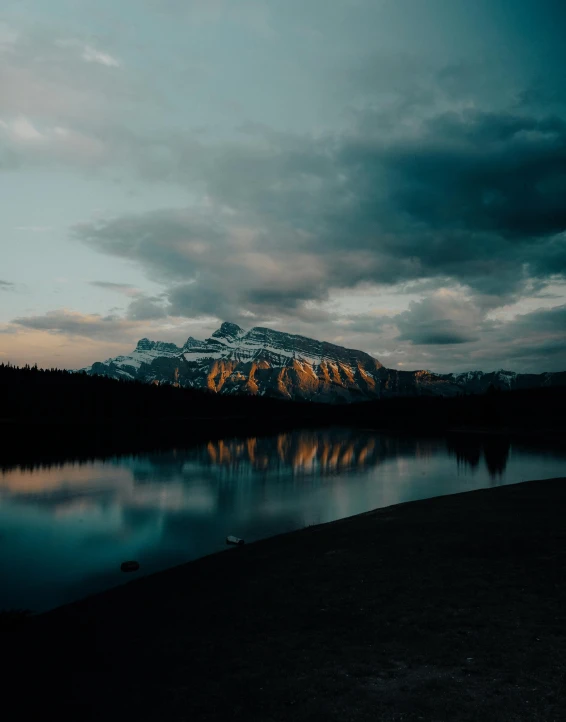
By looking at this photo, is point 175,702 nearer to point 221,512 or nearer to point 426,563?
point 426,563

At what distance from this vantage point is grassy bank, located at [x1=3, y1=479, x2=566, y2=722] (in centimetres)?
1269

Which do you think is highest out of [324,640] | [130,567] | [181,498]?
[324,640]

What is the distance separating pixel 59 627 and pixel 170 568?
9.36 m

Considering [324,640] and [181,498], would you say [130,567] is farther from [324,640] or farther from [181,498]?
[181,498]

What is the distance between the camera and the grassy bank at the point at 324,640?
12688 mm

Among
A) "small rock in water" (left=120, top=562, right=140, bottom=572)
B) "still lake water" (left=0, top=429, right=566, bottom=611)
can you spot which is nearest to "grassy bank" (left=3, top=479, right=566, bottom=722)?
"small rock in water" (left=120, top=562, right=140, bottom=572)

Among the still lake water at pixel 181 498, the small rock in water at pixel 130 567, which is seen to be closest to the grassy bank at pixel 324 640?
the small rock in water at pixel 130 567

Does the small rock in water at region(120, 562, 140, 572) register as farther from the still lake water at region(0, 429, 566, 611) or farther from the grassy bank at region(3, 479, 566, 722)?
the grassy bank at region(3, 479, 566, 722)

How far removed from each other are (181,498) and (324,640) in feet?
136

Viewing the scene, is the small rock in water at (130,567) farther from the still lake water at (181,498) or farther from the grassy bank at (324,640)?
the grassy bank at (324,640)

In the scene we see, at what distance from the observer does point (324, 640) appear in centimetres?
1627

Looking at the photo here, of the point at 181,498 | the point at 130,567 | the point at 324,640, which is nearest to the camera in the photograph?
the point at 324,640

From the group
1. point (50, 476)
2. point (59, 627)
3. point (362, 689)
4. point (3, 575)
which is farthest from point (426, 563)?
point (50, 476)

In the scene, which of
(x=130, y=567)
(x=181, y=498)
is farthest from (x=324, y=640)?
(x=181, y=498)
